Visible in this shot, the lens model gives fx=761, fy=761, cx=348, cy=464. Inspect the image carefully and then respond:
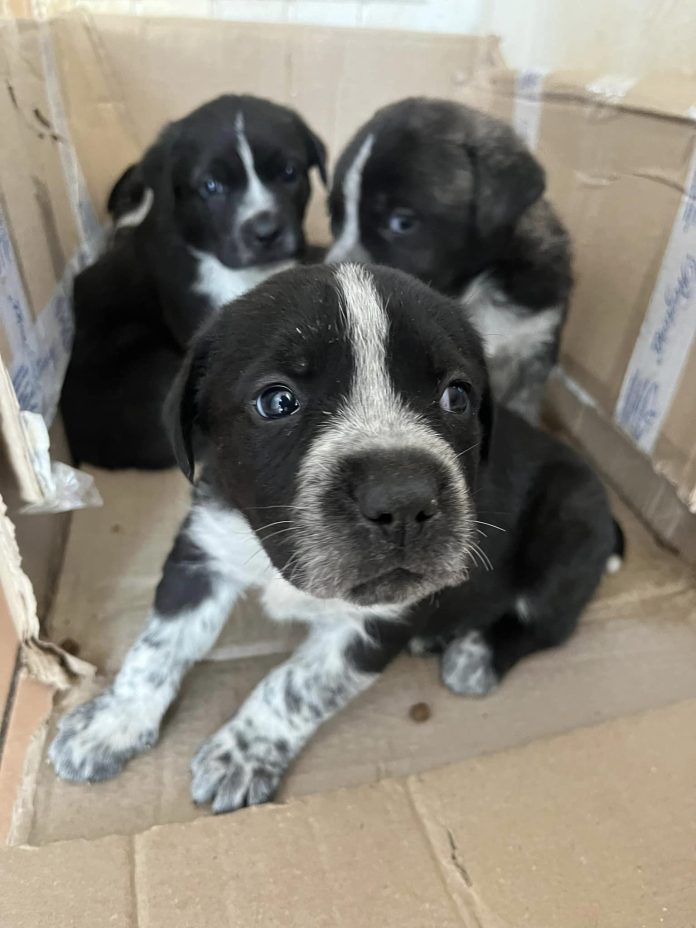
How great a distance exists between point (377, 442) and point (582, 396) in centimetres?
202

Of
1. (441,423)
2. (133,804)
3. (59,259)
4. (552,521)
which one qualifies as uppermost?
(441,423)

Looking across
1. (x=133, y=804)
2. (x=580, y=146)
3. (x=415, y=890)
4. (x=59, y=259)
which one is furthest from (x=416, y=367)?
(x=580, y=146)

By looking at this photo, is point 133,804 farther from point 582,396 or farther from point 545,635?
point 582,396

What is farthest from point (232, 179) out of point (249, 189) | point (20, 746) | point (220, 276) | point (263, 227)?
point (20, 746)

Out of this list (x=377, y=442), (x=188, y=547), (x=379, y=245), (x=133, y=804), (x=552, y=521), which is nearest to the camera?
(x=377, y=442)

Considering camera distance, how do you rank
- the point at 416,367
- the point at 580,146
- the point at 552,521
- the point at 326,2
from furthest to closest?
the point at 326,2
the point at 580,146
the point at 552,521
the point at 416,367

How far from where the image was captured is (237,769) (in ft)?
5.97

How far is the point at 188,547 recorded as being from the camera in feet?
6.54

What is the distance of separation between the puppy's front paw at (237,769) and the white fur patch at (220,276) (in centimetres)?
172

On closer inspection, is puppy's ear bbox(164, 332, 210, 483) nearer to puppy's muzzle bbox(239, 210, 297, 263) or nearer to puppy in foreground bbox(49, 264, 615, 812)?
puppy in foreground bbox(49, 264, 615, 812)

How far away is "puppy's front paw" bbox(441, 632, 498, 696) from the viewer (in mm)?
2152

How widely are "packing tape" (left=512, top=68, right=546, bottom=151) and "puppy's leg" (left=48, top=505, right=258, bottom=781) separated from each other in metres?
2.36

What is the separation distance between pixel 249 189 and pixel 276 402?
1.75 m

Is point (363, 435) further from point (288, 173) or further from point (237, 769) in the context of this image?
point (288, 173)
